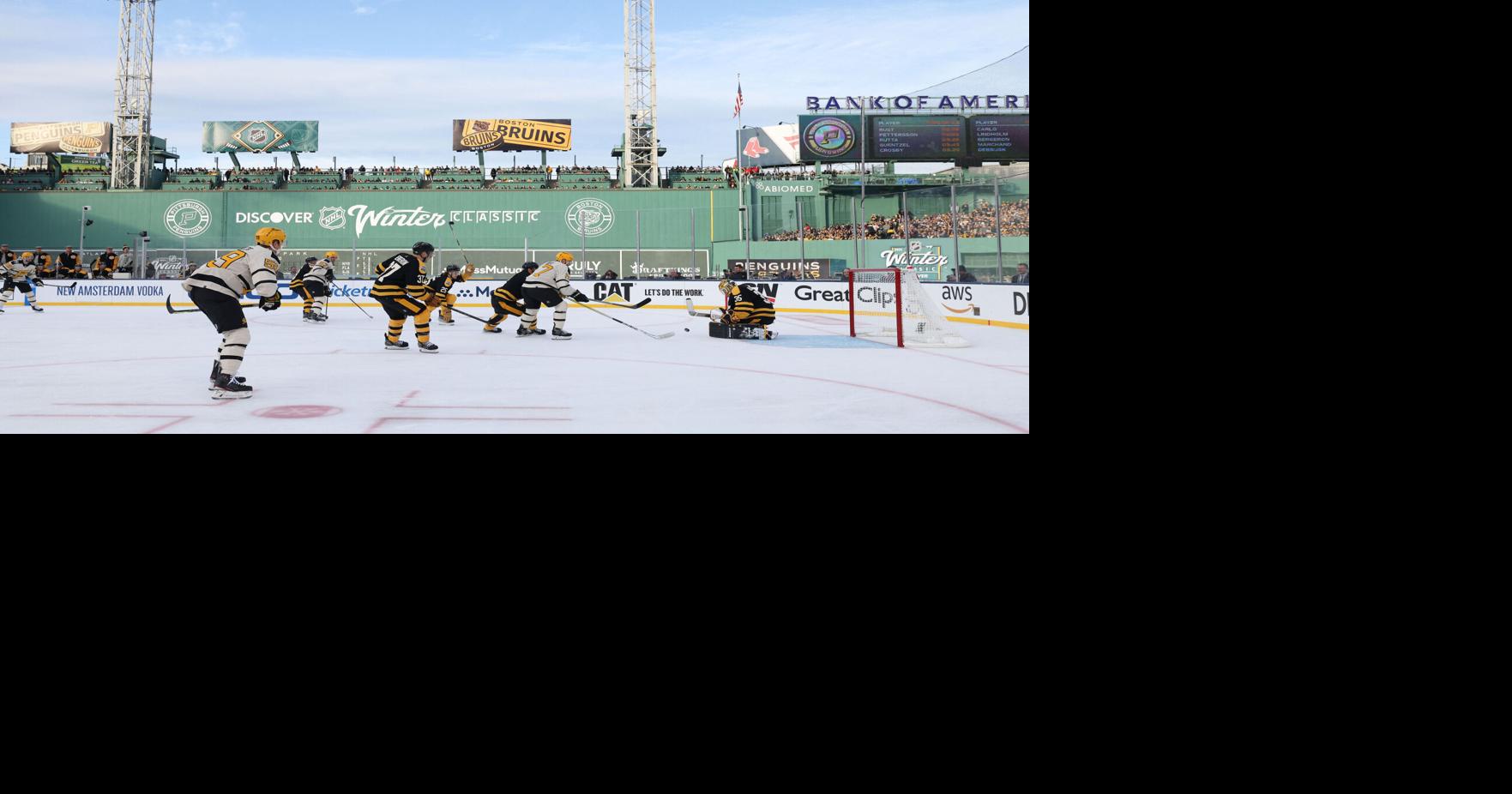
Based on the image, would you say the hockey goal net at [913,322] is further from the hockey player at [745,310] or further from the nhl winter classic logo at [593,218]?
the nhl winter classic logo at [593,218]

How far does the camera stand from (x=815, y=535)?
8.12 feet

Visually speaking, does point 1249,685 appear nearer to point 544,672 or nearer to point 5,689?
point 544,672

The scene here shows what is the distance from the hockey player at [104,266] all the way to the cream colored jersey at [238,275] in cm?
1656

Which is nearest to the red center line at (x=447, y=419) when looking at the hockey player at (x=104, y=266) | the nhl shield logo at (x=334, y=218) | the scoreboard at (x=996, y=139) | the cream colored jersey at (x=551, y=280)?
the cream colored jersey at (x=551, y=280)

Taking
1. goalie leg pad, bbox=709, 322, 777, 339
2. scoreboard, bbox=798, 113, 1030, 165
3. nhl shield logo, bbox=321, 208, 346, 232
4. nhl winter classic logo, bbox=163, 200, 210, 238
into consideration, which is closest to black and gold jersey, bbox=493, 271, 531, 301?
goalie leg pad, bbox=709, 322, 777, 339

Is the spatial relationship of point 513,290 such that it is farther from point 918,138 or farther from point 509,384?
point 918,138

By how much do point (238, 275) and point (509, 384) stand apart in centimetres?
189

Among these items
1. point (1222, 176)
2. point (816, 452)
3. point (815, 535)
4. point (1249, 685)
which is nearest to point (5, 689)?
point (815, 535)

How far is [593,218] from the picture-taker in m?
33.6

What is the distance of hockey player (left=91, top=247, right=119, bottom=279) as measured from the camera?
1980 centimetres

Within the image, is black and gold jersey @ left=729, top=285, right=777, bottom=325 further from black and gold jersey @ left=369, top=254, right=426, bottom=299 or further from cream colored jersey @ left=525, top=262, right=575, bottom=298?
black and gold jersey @ left=369, top=254, right=426, bottom=299

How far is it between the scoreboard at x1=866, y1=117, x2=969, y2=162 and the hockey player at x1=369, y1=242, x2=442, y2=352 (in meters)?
23.6

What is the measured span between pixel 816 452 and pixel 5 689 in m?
1.90

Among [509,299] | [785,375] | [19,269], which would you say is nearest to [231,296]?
[785,375]
